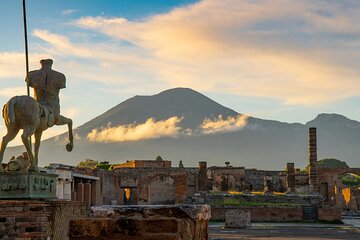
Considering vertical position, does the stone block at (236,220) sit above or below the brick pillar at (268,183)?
below

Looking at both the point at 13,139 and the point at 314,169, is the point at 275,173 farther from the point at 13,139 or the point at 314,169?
the point at 13,139

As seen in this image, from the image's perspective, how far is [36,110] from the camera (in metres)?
8.13

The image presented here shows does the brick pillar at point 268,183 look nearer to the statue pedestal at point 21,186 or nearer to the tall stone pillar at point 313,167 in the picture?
the tall stone pillar at point 313,167

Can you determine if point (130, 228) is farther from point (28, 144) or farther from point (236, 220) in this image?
point (236, 220)

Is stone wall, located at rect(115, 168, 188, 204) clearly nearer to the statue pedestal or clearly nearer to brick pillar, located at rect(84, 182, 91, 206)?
A: brick pillar, located at rect(84, 182, 91, 206)

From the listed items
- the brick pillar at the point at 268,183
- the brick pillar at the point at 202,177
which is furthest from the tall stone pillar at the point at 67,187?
the brick pillar at the point at 268,183

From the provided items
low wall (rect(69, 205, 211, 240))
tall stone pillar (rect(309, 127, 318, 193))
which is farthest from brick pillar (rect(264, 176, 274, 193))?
low wall (rect(69, 205, 211, 240))

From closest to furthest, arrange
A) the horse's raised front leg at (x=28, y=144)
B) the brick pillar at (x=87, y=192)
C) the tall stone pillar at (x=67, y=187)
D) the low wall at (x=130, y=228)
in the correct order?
the low wall at (x=130, y=228) → the horse's raised front leg at (x=28, y=144) → the tall stone pillar at (x=67, y=187) → the brick pillar at (x=87, y=192)

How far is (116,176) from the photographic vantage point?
44.8 metres

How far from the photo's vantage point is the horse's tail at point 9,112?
8125 mm

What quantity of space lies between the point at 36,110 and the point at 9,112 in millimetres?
337

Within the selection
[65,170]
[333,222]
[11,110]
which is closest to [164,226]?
[11,110]

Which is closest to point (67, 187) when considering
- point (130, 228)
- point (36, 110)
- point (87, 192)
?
point (87, 192)

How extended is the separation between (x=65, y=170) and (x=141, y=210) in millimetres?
26750
